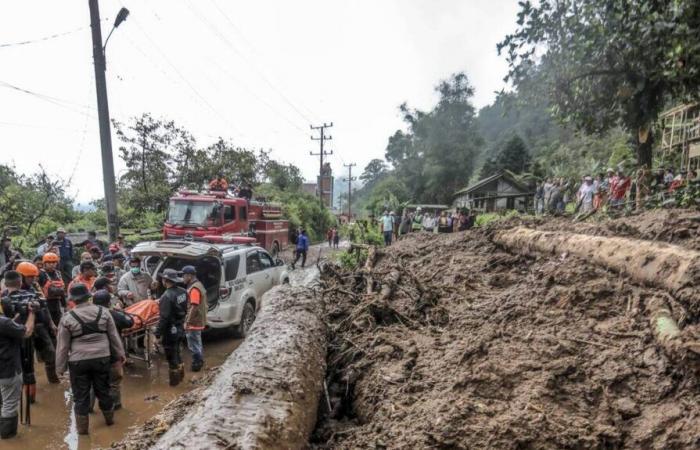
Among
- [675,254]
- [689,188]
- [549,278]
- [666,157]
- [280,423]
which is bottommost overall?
[280,423]

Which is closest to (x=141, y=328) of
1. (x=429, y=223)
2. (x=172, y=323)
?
(x=172, y=323)

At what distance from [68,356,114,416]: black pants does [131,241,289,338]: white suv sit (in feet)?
7.39

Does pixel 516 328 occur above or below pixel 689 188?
below

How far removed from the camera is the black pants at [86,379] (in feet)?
14.3

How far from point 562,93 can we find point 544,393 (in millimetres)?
9628

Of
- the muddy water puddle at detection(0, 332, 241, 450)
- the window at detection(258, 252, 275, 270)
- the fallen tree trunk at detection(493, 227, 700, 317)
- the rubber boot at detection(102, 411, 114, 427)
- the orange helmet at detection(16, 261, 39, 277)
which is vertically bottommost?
the muddy water puddle at detection(0, 332, 241, 450)

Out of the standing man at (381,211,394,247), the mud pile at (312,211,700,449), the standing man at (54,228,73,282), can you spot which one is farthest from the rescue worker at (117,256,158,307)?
the standing man at (381,211,394,247)

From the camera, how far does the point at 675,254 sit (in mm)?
3625

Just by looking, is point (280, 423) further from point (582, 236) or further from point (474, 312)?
point (582, 236)

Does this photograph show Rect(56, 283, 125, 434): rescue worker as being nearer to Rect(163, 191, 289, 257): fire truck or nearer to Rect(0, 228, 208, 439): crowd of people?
Rect(0, 228, 208, 439): crowd of people

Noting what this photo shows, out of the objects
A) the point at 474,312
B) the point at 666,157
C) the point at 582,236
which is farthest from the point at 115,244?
the point at 666,157

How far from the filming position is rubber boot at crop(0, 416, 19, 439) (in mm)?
4332

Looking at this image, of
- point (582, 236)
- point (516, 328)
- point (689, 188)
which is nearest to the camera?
point (516, 328)

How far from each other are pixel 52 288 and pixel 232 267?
8.43 ft
